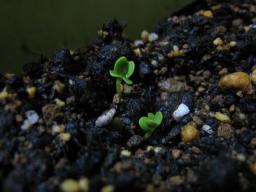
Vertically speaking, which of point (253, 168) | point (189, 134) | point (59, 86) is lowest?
point (253, 168)

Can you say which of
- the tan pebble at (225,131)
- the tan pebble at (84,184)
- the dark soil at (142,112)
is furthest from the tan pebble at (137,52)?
the tan pebble at (84,184)

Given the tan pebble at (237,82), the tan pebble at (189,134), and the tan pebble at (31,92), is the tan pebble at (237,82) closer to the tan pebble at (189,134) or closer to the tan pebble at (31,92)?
the tan pebble at (189,134)

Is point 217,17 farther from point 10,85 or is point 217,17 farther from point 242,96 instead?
point 10,85

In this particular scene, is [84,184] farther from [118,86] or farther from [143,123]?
[118,86]

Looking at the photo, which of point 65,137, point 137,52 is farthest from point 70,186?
point 137,52

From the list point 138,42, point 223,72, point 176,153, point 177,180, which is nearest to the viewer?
point 177,180

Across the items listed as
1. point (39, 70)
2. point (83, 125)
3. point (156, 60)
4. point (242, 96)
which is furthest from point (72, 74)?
point (242, 96)

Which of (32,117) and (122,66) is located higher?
(122,66)
